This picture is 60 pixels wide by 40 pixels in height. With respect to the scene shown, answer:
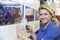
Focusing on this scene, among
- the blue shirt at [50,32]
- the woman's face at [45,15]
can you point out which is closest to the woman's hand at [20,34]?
the blue shirt at [50,32]

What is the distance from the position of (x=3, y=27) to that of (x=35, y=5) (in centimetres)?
66

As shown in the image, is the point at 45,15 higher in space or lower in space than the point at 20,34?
higher

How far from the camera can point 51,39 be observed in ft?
7.16

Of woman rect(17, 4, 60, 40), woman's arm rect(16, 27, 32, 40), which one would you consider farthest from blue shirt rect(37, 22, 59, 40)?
woman's arm rect(16, 27, 32, 40)

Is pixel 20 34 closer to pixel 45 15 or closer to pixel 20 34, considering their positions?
pixel 20 34

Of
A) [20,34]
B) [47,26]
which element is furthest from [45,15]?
[20,34]

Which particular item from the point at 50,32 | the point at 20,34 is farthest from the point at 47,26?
the point at 20,34

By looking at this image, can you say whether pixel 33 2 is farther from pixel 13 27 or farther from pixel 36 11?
pixel 13 27

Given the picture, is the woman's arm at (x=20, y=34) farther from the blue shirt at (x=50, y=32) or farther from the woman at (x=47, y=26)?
the blue shirt at (x=50, y=32)

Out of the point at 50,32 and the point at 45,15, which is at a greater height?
the point at 45,15

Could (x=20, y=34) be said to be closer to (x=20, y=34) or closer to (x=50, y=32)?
(x=20, y=34)

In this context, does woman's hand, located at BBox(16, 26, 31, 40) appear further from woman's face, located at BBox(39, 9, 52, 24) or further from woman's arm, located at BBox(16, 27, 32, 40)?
woman's face, located at BBox(39, 9, 52, 24)

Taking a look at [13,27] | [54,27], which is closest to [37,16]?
[54,27]

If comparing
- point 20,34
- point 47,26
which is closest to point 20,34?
point 20,34
